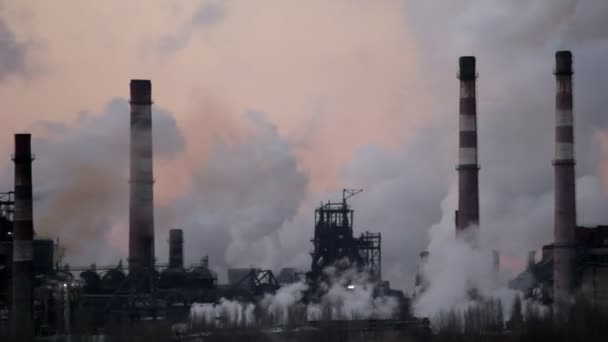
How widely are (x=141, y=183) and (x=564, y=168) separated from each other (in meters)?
14.8

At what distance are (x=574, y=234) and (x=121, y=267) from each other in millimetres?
16152

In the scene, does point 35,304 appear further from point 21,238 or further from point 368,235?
point 368,235

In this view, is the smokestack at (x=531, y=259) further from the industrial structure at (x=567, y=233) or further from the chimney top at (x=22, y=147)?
the chimney top at (x=22, y=147)

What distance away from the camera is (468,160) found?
47750mm

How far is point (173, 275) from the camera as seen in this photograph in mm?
51438

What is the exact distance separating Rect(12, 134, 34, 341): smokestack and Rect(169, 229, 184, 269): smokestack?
372 inches

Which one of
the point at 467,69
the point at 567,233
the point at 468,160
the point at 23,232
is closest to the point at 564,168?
the point at 567,233

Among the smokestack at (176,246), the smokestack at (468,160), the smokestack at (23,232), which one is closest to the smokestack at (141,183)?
the smokestack at (176,246)

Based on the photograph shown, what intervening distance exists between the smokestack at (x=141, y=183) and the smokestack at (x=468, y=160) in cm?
1091

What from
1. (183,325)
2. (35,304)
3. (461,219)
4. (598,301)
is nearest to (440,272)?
(461,219)

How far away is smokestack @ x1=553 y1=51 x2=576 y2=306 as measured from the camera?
46.1 metres

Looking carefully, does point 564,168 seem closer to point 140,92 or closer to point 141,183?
point 141,183

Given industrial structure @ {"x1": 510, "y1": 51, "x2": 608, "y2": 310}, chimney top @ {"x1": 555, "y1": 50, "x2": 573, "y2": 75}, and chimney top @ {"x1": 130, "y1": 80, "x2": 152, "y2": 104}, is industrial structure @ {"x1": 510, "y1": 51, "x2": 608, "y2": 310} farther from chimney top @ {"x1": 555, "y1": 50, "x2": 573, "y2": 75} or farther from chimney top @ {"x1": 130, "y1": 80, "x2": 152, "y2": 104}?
chimney top @ {"x1": 130, "y1": 80, "x2": 152, "y2": 104}

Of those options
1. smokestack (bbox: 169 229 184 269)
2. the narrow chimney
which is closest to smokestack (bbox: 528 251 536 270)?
the narrow chimney
